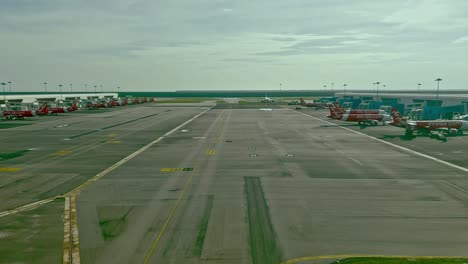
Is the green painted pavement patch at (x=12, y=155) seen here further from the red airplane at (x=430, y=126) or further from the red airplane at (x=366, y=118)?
the red airplane at (x=366, y=118)

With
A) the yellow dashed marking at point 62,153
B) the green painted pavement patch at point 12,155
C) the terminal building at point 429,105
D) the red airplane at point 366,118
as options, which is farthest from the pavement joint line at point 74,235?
the terminal building at point 429,105

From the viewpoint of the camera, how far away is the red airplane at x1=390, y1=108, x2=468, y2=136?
237 feet

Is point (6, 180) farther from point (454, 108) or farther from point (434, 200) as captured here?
point (454, 108)

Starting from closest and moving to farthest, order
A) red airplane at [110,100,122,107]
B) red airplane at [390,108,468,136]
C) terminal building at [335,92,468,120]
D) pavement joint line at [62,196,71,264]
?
pavement joint line at [62,196,71,264] → red airplane at [390,108,468,136] → terminal building at [335,92,468,120] → red airplane at [110,100,122,107]

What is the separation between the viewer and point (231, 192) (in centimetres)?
3356

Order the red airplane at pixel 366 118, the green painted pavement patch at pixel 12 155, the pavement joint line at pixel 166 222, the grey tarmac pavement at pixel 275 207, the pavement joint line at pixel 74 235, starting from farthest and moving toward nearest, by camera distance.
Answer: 1. the red airplane at pixel 366 118
2. the green painted pavement patch at pixel 12 155
3. the grey tarmac pavement at pixel 275 207
4. the pavement joint line at pixel 166 222
5. the pavement joint line at pixel 74 235

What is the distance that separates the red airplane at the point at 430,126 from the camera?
72363mm

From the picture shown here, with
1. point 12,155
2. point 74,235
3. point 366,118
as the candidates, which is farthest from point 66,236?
point 366,118

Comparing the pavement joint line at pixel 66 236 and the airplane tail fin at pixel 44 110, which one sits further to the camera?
the airplane tail fin at pixel 44 110

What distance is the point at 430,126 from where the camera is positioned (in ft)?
241

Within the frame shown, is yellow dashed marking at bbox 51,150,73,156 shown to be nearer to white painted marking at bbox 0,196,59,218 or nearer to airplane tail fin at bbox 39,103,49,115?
white painted marking at bbox 0,196,59,218

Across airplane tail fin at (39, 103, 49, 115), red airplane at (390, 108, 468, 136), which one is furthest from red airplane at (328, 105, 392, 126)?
airplane tail fin at (39, 103, 49, 115)

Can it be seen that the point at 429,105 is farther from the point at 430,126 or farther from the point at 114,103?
the point at 114,103

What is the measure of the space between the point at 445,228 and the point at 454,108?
293 feet
